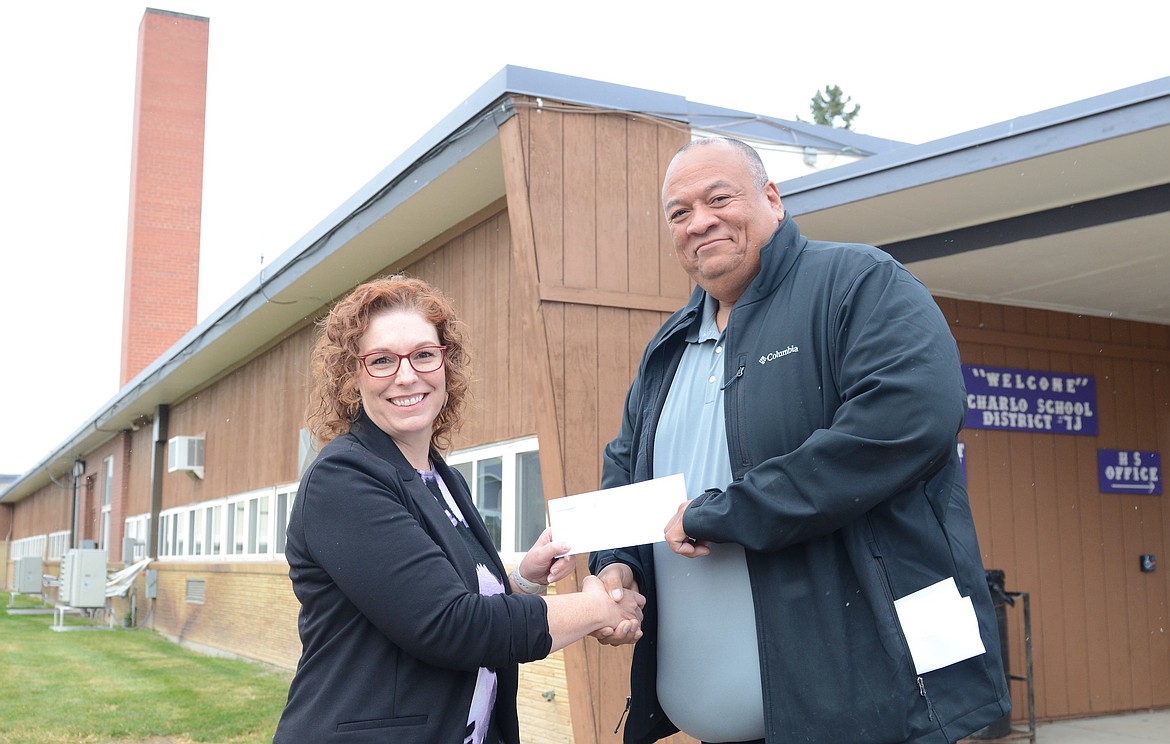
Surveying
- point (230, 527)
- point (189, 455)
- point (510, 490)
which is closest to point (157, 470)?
point (189, 455)

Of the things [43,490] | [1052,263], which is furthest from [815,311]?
[43,490]

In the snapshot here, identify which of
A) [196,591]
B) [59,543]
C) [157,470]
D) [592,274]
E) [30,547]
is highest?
[592,274]

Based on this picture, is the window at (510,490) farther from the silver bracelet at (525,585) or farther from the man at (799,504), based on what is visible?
the man at (799,504)

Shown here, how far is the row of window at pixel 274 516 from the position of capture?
7.46 m

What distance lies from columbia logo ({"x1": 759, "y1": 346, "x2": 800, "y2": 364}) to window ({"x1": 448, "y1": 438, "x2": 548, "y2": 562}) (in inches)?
190

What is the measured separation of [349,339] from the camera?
2480 millimetres

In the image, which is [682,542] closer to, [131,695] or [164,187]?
[131,695]

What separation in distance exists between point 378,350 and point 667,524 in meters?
0.75

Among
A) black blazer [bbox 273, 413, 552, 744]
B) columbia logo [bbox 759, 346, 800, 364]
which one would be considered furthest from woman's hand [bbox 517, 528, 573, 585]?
columbia logo [bbox 759, 346, 800, 364]

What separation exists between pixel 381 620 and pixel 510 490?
5.54m

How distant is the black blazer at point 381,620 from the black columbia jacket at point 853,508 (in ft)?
1.60

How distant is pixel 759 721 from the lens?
2299mm

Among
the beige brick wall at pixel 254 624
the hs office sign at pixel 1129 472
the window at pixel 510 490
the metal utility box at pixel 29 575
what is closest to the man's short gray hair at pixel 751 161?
the window at pixel 510 490

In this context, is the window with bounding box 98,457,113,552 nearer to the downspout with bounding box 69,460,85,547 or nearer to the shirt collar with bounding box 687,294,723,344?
the downspout with bounding box 69,460,85,547
